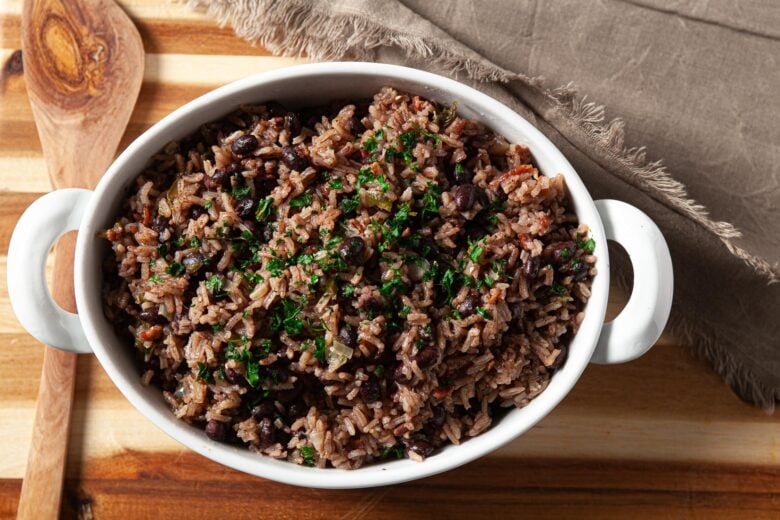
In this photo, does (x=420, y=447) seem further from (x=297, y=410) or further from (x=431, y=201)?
(x=431, y=201)

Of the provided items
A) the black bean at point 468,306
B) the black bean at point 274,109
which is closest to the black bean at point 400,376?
the black bean at point 468,306

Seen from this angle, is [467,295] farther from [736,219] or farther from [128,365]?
[736,219]


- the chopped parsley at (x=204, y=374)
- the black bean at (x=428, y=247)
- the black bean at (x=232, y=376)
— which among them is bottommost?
the chopped parsley at (x=204, y=374)

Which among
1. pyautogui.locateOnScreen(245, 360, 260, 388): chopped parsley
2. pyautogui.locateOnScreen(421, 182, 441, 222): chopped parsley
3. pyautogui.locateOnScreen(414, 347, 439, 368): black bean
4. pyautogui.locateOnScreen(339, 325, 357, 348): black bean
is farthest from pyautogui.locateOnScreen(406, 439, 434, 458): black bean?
pyautogui.locateOnScreen(421, 182, 441, 222): chopped parsley

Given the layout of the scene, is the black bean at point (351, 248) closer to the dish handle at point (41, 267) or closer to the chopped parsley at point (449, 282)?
the chopped parsley at point (449, 282)

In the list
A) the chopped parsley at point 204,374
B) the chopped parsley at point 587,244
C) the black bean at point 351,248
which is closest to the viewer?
the black bean at point 351,248

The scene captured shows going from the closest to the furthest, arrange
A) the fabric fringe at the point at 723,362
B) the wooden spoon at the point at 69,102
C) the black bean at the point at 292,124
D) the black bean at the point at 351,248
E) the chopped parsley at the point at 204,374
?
the black bean at the point at 351,248 < the chopped parsley at the point at 204,374 < the black bean at the point at 292,124 < the wooden spoon at the point at 69,102 < the fabric fringe at the point at 723,362

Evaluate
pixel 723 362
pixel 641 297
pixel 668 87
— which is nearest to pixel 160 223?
pixel 641 297

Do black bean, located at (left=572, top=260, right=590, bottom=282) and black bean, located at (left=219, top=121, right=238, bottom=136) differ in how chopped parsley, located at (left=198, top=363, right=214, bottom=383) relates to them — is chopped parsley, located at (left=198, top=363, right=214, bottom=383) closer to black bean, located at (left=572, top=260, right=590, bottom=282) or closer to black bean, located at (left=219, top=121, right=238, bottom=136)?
black bean, located at (left=219, top=121, right=238, bottom=136)
